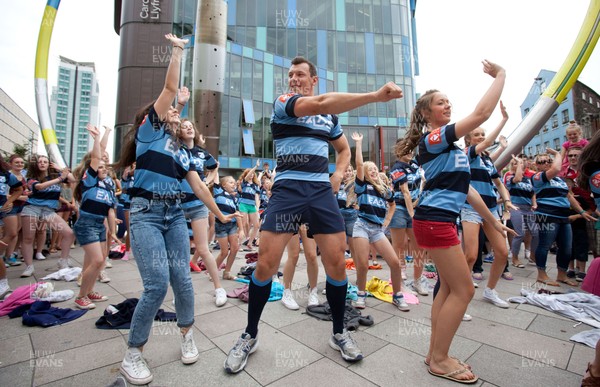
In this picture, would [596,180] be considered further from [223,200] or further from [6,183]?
[6,183]

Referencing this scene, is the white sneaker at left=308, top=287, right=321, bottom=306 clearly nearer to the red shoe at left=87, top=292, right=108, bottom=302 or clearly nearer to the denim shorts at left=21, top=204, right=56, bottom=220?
the red shoe at left=87, top=292, right=108, bottom=302

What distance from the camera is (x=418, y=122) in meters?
2.85

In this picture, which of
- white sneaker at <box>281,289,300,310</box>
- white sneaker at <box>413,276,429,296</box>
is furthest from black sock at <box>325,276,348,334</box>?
Result: white sneaker at <box>413,276,429,296</box>

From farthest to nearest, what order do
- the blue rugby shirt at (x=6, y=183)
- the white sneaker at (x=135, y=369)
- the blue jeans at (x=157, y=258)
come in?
1. the blue rugby shirt at (x=6, y=183)
2. the blue jeans at (x=157, y=258)
3. the white sneaker at (x=135, y=369)

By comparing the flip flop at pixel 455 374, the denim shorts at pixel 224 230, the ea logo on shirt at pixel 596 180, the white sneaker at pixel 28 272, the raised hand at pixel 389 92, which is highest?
the raised hand at pixel 389 92

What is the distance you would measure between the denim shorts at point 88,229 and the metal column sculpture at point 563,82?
7505 millimetres

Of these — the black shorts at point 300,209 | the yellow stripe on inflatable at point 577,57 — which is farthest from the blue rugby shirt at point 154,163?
the yellow stripe on inflatable at point 577,57

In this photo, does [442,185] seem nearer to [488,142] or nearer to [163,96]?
[488,142]

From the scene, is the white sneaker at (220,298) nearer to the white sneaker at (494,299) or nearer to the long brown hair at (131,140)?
the long brown hair at (131,140)

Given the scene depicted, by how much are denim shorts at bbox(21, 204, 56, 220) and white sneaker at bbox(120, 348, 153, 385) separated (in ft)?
17.9

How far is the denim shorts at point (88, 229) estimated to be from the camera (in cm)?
410

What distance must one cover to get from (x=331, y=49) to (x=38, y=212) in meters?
30.8

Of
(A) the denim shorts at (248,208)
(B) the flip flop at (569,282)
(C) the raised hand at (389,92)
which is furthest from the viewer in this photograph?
(A) the denim shorts at (248,208)

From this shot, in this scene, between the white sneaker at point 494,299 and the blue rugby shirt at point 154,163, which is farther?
the white sneaker at point 494,299
